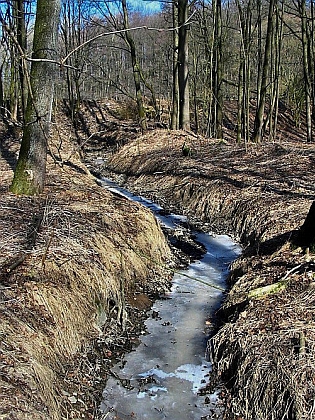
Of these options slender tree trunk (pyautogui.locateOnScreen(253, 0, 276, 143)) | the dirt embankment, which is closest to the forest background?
slender tree trunk (pyautogui.locateOnScreen(253, 0, 276, 143))

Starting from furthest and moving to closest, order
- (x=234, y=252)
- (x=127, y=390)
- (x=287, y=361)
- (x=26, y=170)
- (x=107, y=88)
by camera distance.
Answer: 1. (x=107, y=88)
2. (x=234, y=252)
3. (x=26, y=170)
4. (x=127, y=390)
5. (x=287, y=361)

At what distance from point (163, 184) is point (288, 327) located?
831 cm

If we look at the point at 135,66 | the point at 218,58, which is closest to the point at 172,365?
the point at 218,58

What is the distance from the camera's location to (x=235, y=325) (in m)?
4.58

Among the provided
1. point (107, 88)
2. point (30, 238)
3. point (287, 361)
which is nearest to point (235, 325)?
point (287, 361)

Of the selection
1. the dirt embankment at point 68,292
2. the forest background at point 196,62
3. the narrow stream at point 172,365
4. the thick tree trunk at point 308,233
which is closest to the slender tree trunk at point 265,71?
the forest background at point 196,62

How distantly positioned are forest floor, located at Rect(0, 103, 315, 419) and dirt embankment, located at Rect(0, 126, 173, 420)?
0.01 metres

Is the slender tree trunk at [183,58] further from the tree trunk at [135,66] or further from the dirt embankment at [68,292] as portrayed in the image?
the dirt embankment at [68,292]

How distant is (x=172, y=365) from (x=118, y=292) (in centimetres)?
116

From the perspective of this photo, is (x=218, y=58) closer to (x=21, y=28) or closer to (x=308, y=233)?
(x=21, y=28)

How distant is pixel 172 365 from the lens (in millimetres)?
4562

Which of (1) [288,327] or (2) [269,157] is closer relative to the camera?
(1) [288,327]

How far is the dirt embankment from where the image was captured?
3.46 m

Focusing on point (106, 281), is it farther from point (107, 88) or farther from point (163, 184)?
point (107, 88)
